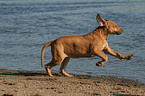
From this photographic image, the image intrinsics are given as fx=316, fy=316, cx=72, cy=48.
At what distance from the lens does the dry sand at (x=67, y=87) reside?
654cm

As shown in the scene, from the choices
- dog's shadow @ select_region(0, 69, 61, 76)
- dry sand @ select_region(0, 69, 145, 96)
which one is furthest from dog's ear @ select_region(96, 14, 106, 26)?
dog's shadow @ select_region(0, 69, 61, 76)

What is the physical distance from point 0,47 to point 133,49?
5.55 m

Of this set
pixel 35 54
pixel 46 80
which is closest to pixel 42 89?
pixel 46 80

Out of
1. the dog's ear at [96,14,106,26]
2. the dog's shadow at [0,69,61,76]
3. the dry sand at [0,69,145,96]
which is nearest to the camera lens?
the dry sand at [0,69,145,96]

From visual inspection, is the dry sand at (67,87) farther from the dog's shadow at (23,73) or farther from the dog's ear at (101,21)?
the dog's ear at (101,21)

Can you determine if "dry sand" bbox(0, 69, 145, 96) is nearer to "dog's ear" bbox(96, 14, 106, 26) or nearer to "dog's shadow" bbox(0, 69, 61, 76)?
"dog's shadow" bbox(0, 69, 61, 76)

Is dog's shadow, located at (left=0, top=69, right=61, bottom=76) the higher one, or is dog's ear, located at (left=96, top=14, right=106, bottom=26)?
dog's ear, located at (left=96, top=14, right=106, bottom=26)

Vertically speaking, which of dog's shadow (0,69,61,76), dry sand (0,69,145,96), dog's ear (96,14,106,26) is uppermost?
dog's ear (96,14,106,26)

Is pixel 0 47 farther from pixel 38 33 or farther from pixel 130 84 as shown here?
pixel 130 84

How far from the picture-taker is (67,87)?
7023 mm

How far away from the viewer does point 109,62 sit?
1077 centimetres

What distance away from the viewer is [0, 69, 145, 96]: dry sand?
6539 mm

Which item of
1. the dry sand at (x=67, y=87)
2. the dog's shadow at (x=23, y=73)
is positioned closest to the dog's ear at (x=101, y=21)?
the dry sand at (x=67, y=87)

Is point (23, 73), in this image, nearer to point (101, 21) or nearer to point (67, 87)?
point (67, 87)
